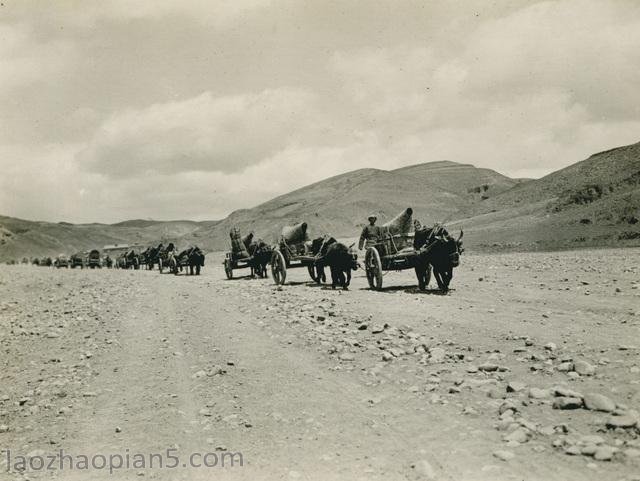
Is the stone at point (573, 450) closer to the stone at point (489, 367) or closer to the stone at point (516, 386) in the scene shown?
the stone at point (516, 386)

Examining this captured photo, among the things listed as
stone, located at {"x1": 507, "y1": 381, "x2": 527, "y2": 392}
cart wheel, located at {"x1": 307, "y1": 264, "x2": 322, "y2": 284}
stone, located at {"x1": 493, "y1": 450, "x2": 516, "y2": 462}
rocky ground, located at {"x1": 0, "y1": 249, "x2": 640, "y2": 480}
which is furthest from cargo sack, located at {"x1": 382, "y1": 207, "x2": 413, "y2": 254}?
stone, located at {"x1": 493, "y1": 450, "x2": 516, "y2": 462}

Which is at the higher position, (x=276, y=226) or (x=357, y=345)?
(x=276, y=226)

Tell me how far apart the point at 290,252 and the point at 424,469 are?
16336 mm

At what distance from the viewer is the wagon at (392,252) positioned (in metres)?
15.5

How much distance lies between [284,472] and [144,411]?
252cm

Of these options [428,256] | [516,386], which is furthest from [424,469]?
[428,256]

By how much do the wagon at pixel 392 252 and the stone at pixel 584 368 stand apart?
27.5 ft

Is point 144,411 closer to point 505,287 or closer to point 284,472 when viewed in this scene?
point 284,472

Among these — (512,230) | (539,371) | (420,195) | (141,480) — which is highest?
(420,195)

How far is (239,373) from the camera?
26.0ft

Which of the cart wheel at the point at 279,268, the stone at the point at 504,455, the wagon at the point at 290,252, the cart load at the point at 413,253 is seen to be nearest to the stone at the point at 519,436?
the stone at the point at 504,455

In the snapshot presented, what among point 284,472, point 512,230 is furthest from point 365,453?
point 512,230

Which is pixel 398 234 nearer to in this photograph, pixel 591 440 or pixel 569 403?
pixel 569 403

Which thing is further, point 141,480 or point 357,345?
point 357,345
